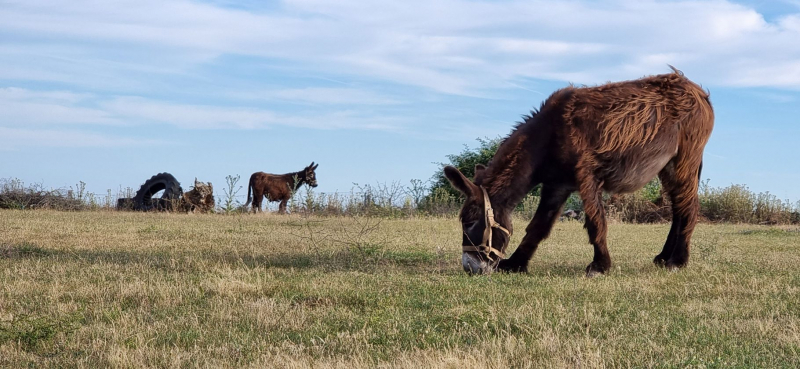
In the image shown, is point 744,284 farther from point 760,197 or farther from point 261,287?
point 760,197

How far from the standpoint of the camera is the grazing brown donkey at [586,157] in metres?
7.51

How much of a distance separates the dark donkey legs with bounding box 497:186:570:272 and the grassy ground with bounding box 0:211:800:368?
253 millimetres

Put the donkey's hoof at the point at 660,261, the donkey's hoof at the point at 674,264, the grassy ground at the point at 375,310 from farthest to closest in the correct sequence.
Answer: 1. the donkey's hoof at the point at 660,261
2. the donkey's hoof at the point at 674,264
3. the grassy ground at the point at 375,310

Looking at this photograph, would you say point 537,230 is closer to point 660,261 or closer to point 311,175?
point 660,261

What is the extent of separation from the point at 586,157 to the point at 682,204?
1633 millimetres

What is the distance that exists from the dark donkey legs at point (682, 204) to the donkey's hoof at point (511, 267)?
173cm

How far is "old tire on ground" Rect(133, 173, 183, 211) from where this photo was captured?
810 inches

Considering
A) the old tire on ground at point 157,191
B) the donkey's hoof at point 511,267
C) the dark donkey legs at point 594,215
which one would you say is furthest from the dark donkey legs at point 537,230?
the old tire on ground at point 157,191

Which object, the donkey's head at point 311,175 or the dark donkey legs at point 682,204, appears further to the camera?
the donkey's head at point 311,175

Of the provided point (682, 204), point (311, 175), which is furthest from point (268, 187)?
point (682, 204)

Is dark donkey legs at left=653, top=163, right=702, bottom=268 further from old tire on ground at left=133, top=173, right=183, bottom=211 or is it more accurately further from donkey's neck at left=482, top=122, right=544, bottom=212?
old tire on ground at left=133, top=173, right=183, bottom=211

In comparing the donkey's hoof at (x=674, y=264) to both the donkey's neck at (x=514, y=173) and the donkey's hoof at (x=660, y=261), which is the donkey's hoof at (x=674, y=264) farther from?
the donkey's neck at (x=514, y=173)

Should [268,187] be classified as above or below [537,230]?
above

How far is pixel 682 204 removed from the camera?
8320 millimetres
